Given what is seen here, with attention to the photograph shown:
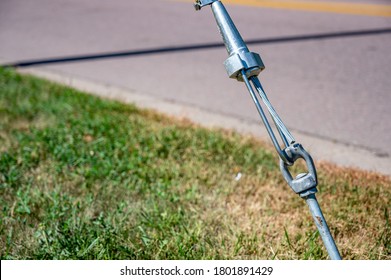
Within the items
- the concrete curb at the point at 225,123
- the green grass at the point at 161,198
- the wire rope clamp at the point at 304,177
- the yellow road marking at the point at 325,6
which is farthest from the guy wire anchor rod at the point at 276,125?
the yellow road marking at the point at 325,6

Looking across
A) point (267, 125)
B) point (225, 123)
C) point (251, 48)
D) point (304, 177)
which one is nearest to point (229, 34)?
point (267, 125)

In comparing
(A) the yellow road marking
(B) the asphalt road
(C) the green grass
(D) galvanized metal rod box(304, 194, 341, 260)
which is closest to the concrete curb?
(B) the asphalt road

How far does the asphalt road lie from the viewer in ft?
12.4

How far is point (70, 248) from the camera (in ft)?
7.02

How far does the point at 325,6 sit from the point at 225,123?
458 cm

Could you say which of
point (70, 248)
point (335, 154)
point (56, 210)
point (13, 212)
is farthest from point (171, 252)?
point (335, 154)

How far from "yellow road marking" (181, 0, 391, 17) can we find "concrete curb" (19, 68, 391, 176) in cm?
399

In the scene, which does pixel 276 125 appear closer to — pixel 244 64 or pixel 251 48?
pixel 244 64

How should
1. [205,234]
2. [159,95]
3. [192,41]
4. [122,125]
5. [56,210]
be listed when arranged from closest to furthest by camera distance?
[205,234] → [56,210] → [122,125] → [159,95] → [192,41]

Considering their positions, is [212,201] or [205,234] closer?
[205,234]

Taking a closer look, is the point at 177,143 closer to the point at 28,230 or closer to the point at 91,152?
the point at 91,152

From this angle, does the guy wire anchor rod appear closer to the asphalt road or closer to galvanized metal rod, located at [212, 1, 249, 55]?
galvanized metal rod, located at [212, 1, 249, 55]

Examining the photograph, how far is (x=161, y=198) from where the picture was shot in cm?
258

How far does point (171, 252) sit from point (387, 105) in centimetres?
245
